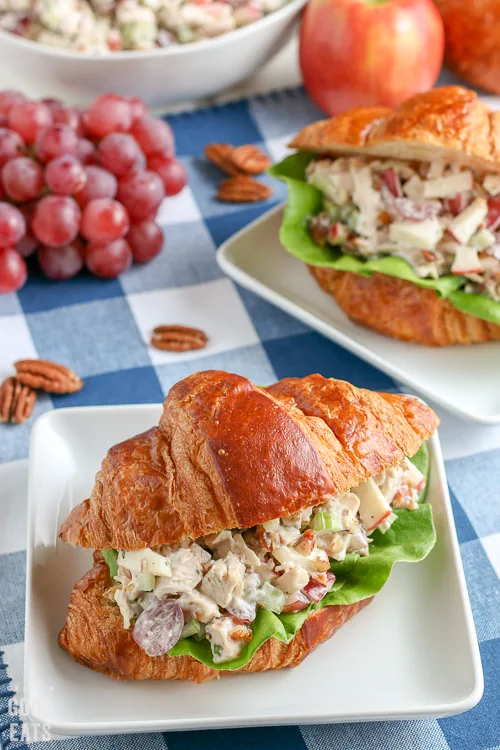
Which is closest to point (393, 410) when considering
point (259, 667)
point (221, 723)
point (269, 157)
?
point (259, 667)

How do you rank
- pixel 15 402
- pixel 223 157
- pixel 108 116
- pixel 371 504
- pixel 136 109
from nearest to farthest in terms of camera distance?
pixel 371 504
pixel 15 402
pixel 108 116
pixel 136 109
pixel 223 157

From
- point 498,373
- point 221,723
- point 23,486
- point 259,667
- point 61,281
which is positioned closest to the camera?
point 221,723

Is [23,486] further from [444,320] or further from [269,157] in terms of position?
[269,157]

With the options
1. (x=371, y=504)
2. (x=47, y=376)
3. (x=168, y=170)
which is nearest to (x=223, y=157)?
(x=168, y=170)

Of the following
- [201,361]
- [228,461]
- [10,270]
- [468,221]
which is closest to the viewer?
[228,461]

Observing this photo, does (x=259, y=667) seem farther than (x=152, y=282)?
No

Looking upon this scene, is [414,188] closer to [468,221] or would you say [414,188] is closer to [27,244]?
[468,221]

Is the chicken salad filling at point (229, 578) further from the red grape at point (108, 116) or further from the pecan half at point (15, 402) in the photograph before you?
the red grape at point (108, 116)
